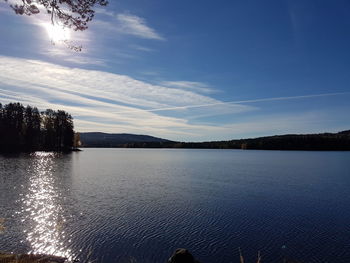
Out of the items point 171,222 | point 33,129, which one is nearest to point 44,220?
point 171,222

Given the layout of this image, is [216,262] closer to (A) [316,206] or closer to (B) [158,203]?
(B) [158,203]

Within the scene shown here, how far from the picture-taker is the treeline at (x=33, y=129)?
348 feet

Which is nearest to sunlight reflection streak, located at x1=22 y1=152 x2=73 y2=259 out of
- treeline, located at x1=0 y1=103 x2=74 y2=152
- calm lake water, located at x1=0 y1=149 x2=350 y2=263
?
calm lake water, located at x1=0 y1=149 x2=350 y2=263

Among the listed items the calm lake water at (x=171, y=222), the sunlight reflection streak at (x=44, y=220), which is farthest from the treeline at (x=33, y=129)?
the sunlight reflection streak at (x=44, y=220)

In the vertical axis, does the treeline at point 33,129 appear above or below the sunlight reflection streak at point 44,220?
above

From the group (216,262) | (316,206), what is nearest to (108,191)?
(216,262)

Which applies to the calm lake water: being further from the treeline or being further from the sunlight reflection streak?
the treeline

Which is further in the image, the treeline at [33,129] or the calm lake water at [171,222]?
the treeline at [33,129]

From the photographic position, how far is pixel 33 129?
114 metres

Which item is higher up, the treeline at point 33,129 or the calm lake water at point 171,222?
the treeline at point 33,129

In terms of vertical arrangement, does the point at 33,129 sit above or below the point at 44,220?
above

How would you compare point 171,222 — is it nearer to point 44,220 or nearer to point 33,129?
point 44,220

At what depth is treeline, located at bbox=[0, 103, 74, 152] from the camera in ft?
348

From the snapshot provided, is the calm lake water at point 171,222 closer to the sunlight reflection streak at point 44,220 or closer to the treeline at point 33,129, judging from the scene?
the sunlight reflection streak at point 44,220
